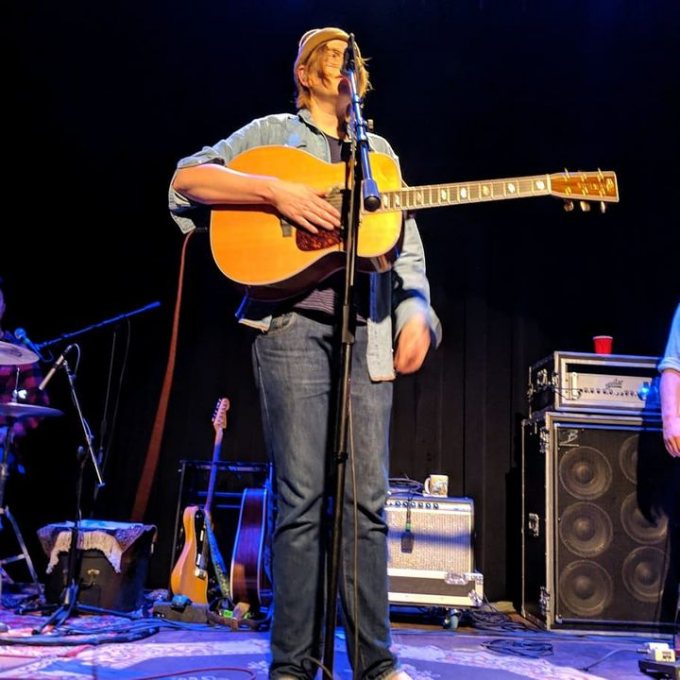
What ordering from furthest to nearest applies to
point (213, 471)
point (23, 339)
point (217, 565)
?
point (213, 471) < point (23, 339) < point (217, 565)

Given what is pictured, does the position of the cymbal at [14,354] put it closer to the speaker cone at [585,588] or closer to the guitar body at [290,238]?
the guitar body at [290,238]

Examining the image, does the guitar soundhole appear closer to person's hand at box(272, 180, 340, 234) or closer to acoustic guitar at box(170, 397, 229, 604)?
person's hand at box(272, 180, 340, 234)

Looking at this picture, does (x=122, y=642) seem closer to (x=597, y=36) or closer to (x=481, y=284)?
(x=481, y=284)

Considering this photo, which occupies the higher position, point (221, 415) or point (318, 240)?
point (318, 240)

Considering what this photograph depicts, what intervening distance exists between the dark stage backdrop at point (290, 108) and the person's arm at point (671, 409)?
4.83 ft

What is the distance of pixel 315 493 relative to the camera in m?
1.83

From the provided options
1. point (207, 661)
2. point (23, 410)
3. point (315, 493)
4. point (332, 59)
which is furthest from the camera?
point (23, 410)

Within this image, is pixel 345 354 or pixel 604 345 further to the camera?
pixel 604 345

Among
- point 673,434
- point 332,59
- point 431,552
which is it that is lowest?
point 431,552

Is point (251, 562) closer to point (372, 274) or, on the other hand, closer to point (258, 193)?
point (372, 274)

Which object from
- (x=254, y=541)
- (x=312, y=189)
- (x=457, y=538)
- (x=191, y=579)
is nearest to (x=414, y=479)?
(x=457, y=538)

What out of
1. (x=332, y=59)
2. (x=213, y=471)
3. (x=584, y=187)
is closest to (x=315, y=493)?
(x=584, y=187)

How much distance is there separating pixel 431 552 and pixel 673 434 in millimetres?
1527

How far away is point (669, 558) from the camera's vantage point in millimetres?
3967
